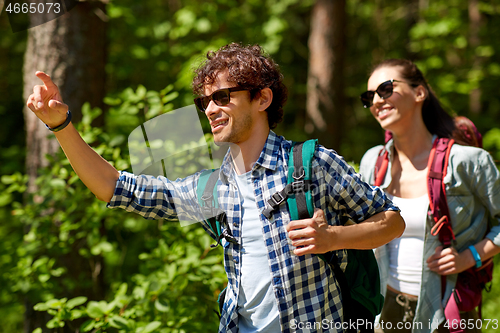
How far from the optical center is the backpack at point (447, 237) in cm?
221

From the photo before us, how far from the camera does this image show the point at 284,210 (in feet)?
5.00

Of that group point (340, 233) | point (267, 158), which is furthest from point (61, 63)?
point (340, 233)

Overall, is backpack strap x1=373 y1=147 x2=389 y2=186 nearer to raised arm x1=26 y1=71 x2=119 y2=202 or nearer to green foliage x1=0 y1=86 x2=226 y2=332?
green foliage x1=0 y1=86 x2=226 y2=332

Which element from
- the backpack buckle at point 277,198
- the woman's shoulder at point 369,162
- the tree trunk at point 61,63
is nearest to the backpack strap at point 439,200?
the woman's shoulder at point 369,162

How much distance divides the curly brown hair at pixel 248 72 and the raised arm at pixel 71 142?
53 centimetres

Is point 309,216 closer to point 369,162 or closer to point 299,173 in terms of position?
point 299,173

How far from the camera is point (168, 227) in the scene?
281 cm

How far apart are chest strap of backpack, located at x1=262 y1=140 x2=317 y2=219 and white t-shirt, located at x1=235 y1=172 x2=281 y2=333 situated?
10 cm

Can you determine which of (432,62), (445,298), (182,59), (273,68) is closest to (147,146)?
(273,68)

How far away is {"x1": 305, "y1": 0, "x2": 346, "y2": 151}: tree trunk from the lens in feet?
19.4

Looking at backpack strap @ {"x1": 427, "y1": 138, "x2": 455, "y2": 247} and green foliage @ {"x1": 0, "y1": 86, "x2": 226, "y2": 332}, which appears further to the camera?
green foliage @ {"x1": 0, "y1": 86, "x2": 226, "y2": 332}

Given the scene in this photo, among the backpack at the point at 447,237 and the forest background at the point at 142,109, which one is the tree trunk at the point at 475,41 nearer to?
the forest background at the point at 142,109

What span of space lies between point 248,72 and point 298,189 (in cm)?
51

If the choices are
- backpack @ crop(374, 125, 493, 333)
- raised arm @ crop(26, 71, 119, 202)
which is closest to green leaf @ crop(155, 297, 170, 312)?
raised arm @ crop(26, 71, 119, 202)
